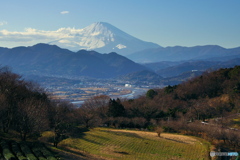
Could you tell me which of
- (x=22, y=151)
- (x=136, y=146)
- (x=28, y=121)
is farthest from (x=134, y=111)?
(x=22, y=151)

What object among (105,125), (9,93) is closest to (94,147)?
(9,93)

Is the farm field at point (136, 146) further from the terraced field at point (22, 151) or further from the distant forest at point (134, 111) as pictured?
the terraced field at point (22, 151)

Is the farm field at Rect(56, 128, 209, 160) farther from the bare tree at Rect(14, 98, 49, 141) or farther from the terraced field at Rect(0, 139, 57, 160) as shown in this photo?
the terraced field at Rect(0, 139, 57, 160)

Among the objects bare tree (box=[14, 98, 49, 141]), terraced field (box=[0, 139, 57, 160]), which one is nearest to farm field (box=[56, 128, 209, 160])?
bare tree (box=[14, 98, 49, 141])

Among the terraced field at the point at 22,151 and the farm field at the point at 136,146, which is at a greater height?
the terraced field at the point at 22,151

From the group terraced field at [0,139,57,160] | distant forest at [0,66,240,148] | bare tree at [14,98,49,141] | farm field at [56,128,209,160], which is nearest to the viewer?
terraced field at [0,139,57,160]

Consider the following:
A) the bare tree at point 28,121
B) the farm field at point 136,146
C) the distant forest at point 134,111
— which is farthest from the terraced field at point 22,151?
the farm field at point 136,146
